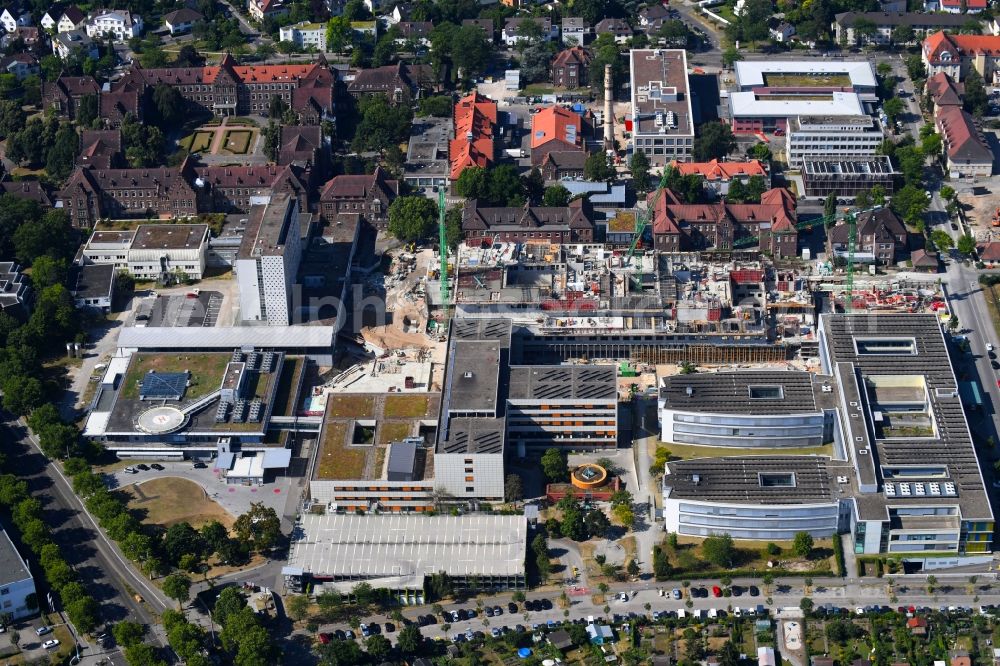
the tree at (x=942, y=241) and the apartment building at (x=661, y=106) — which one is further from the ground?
the apartment building at (x=661, y=106)

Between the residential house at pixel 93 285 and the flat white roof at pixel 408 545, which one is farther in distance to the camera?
the residential house at pixel 93 285

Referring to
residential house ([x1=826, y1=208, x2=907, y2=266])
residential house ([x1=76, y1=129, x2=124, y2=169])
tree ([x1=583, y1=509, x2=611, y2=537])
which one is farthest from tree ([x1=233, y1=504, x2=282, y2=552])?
residential house ([x1=826, y1=208, x2=907, y2=266])

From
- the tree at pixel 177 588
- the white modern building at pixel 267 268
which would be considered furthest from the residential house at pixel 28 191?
the tree at pixel 177 588

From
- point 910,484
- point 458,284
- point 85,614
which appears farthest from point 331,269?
point 910,484

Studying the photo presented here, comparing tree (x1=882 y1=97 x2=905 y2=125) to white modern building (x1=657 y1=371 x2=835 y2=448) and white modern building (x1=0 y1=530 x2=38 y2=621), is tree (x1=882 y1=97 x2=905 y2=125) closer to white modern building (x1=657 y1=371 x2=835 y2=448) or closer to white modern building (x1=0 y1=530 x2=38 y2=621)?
white modern building (x1=657 y1=371 x2=835 y2=448)

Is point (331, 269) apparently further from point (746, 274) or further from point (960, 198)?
point (960, 198)

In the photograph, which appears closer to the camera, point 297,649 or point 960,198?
point 297,649

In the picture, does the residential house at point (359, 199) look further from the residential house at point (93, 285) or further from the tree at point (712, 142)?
the tree at point (712, 142)
